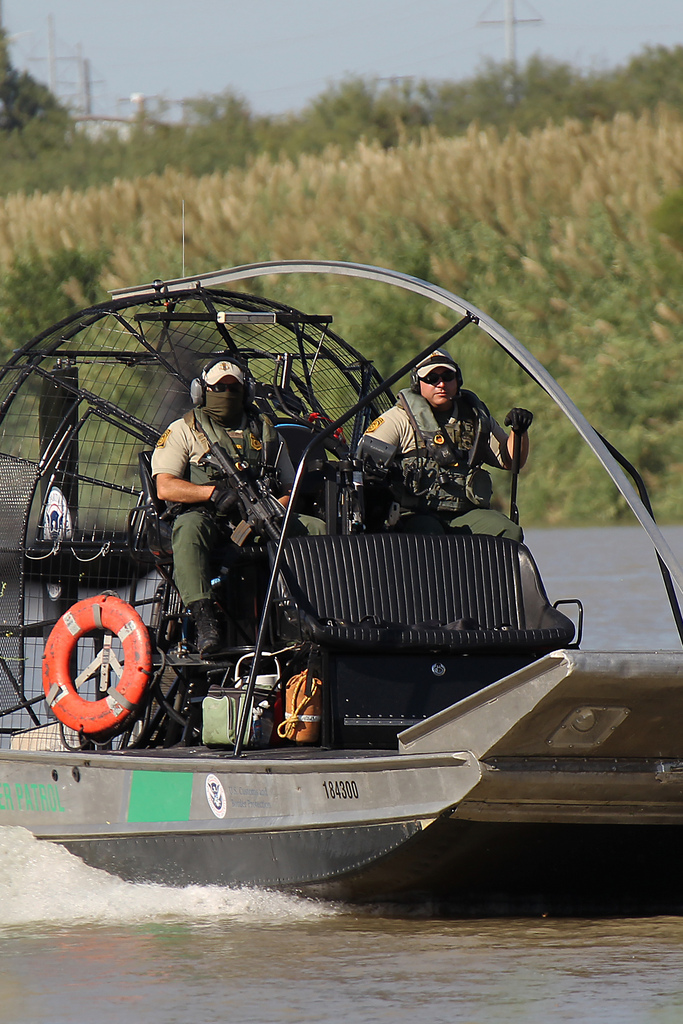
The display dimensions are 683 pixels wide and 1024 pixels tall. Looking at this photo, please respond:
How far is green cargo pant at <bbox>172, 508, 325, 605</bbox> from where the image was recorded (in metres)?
7.10

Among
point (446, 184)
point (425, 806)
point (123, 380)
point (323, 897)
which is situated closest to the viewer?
point (425, 806)

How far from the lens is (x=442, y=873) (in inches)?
246

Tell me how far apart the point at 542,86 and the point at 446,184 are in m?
23.8

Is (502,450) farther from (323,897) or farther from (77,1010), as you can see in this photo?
(77,1010)

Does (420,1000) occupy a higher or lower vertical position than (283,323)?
lower

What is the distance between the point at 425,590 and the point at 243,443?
1.16 meters

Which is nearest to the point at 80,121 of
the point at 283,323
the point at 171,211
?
the point at 171,211

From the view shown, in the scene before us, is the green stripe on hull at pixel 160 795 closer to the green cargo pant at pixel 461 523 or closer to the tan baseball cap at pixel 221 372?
the green cargo pant at pixel 461 523

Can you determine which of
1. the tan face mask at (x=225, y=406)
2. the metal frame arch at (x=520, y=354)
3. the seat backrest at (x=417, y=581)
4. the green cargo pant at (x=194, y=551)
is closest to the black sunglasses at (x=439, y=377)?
the metal frame arch at (x=520, y=354)

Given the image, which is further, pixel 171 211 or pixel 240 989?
pixel 171 211

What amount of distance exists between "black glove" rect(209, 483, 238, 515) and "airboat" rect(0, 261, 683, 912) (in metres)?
0.23

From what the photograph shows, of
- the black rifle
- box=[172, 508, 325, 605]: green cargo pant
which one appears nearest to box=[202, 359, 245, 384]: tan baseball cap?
the black rifle

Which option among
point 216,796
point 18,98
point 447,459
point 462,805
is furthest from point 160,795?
point 18,98

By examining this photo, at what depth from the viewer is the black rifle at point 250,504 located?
7.07 metres
